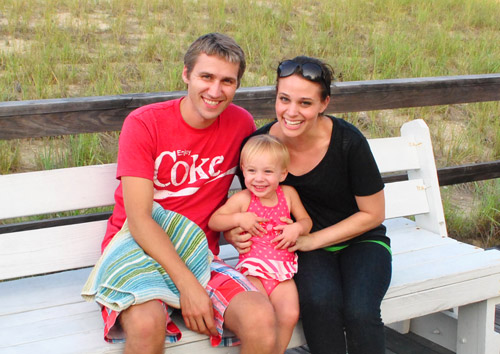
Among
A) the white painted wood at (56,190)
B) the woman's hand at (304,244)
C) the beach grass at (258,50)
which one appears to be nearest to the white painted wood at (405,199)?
the woman's hand at (304,244)

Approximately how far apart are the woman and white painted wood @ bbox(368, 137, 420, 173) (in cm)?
68

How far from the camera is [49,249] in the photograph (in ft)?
8.91

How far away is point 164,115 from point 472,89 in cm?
229

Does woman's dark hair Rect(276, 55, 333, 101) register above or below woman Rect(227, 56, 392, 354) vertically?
above

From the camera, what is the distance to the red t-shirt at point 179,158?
243 centimetres

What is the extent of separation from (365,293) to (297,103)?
744mm

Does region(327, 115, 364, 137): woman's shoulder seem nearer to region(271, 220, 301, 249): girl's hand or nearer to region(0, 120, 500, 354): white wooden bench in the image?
region(271, 220, 301, 249): girl's hand

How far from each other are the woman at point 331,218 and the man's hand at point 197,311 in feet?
1.18

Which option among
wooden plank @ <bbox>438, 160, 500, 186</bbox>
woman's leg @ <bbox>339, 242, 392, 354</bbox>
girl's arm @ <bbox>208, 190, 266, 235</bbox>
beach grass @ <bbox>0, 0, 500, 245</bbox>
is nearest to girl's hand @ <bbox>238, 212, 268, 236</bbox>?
girl's arm @ <bbox>208, 190, 266, 235</bbox>

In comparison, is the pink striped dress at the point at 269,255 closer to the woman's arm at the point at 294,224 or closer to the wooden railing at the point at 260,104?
the woman's arm at the point at 294,224

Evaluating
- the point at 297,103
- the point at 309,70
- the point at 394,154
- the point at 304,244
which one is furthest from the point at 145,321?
the point at 394,154

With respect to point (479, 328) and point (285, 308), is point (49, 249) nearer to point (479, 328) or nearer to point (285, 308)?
point (285, 308)

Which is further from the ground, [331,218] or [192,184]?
[192,184]

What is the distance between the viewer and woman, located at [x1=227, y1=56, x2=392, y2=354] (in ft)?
7.79
